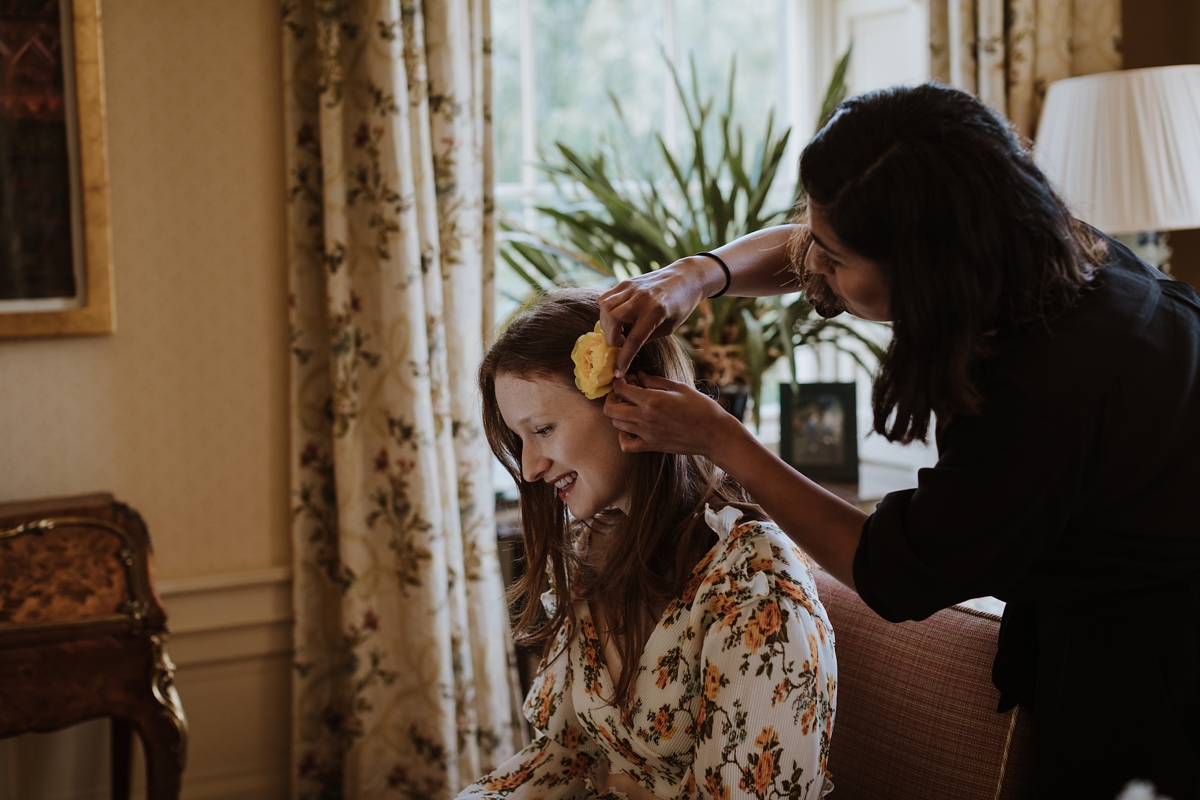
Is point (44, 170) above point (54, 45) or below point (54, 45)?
below

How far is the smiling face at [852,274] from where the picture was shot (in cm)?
99

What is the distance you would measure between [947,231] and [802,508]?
0.31m

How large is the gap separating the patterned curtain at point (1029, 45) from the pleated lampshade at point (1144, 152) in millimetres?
440

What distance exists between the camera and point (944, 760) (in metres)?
1.20

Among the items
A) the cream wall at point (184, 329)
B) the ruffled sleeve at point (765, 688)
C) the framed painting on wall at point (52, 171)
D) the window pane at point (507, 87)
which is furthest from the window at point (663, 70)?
the ruffled sleeve at point (765, 688)

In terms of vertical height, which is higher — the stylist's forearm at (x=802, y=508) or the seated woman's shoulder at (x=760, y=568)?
the stylist's forearm at (x=802, y=508)

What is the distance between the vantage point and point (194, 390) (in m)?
2.45

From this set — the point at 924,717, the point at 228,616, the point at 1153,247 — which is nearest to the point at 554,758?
the point at 924,717

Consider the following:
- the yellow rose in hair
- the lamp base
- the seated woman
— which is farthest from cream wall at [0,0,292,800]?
the lamp base

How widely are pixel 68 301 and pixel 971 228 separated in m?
2.05

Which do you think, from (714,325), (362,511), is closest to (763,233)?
(714,325)

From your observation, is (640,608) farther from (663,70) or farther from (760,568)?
(663,70)

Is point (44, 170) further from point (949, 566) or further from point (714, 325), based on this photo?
point (949, 566)

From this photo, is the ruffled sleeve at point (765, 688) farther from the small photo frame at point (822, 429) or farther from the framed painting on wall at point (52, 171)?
the framed painting on wall at point (52, 171)
